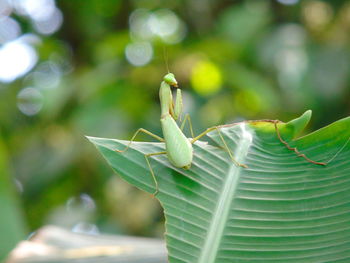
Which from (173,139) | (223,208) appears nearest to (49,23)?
(173,139)

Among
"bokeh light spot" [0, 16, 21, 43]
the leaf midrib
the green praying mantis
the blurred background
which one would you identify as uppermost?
"bokeh light spot" [0, 16, 21, 43]

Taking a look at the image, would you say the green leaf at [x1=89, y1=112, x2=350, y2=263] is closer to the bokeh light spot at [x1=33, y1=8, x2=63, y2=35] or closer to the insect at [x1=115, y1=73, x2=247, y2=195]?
the insect at [x1=115, y1=73, x2=247, y2=195]

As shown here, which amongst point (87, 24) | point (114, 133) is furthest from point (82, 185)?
point (87, 24)

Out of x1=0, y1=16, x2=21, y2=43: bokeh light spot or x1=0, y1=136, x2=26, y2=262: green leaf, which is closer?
x1=0, y1=136, x2=26, y2=262: green leaf

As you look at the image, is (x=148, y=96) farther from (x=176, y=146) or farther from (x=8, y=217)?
(x=176, y=146)

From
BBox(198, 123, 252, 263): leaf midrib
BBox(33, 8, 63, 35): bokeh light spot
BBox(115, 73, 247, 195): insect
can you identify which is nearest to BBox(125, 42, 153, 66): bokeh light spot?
BBox(33, 8, 63, 35): bokeh light spot

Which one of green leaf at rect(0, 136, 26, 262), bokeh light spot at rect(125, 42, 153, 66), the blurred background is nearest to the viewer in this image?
green leaf at rect(0, 136, 26, 262)

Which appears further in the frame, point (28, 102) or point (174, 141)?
point (28, 102)
